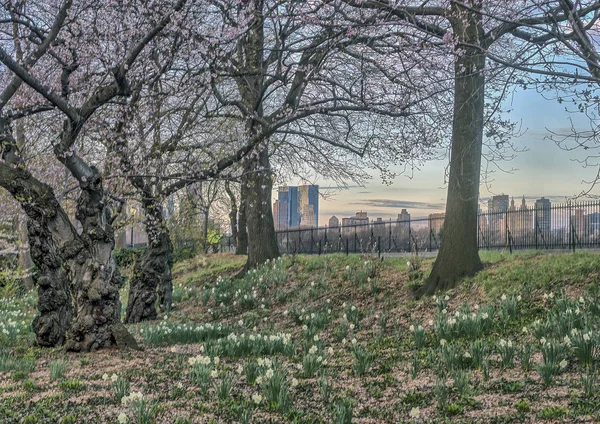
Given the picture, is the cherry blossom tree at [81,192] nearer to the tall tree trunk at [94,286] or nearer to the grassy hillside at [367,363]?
the tall tree trunk at [94,286]

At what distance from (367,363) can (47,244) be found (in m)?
5.74

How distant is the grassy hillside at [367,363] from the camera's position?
4.52m

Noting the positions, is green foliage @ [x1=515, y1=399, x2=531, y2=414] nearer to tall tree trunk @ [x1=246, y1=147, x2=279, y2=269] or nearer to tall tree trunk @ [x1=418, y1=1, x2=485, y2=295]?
tall tree trunk @ [x1=418, y1=1, x2=485, y2=295]

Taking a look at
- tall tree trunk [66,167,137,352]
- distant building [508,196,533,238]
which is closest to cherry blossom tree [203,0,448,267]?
tall tree trunk [66,167,137,352]

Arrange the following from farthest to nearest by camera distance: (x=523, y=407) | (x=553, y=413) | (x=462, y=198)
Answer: (x=462, y=198) → (x=523, y=407) → (x=553, y=413)

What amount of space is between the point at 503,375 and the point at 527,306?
385 centimetres

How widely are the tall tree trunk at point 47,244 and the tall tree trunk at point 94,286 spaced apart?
23cm

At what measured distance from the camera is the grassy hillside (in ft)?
14.8

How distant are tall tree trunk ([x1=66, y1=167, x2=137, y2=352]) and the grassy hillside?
1.04 feet

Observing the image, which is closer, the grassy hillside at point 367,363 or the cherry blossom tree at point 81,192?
the grassy hillside at point 367,363

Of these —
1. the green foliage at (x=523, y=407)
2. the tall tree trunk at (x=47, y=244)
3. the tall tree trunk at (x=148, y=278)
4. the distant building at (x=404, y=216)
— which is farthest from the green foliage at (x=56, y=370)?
the distant building at (x=404, y=216)

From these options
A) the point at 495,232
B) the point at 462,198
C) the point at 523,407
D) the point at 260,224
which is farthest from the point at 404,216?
the point at 523,407

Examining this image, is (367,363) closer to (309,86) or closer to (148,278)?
(148,278)

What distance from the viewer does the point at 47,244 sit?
8922 mm
